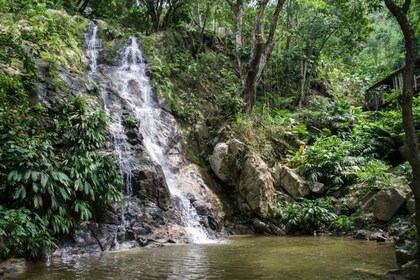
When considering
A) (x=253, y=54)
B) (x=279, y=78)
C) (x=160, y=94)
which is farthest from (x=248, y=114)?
(x=279, y=78)

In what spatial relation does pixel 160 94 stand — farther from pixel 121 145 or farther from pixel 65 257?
pixel 65 257

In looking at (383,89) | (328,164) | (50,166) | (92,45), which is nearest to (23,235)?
(50,166)

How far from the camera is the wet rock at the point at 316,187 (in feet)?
47.7

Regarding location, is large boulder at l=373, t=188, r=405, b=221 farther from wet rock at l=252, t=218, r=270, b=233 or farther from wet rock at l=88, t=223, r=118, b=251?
wet rock at l=88, t=223, r=118, b=251

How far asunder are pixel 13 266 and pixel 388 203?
10422 mm

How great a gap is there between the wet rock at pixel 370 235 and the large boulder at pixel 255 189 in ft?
10.6

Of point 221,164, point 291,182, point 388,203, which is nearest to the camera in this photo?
point 388,203

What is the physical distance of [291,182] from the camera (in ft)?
48.1

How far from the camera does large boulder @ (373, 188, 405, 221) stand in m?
11.4

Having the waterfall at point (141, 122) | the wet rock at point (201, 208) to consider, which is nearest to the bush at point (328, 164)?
the wet rock at point (201, 208)

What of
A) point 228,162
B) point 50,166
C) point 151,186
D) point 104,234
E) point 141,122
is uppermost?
point 141,122

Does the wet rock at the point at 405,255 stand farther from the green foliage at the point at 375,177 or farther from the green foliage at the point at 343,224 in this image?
the green foliage at the point at 375,177

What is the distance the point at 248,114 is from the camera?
17.0 m

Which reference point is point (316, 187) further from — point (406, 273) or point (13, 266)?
point (13, 266)
